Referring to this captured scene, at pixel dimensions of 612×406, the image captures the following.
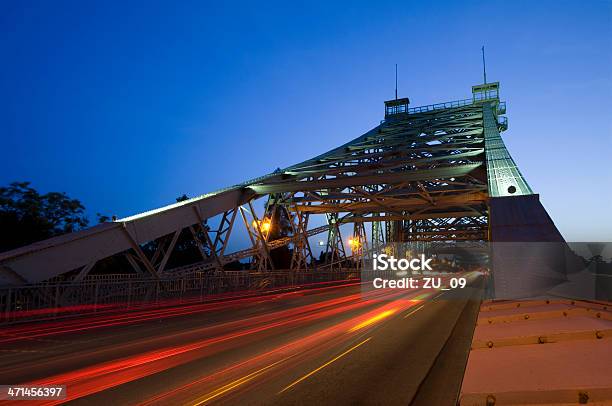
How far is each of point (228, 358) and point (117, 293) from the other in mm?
11258

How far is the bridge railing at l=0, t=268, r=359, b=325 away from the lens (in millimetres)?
13750

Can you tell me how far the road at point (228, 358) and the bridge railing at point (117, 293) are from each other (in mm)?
782

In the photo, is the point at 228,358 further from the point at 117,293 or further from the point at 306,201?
the point at 306,201

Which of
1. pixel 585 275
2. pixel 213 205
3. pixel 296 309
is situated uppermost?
pixel 213 205

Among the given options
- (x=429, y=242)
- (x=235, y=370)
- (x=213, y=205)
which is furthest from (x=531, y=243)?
(x=429, y=242)

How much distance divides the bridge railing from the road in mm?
782

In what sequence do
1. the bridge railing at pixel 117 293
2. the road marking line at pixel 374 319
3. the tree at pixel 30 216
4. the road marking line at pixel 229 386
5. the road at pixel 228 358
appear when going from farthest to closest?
the tree at pixel 30 216, the bridge railing at pixel 117 293, the road marking line at pixel 374 319, the road at pixel 228 358, the road marking line at pixel 229 386

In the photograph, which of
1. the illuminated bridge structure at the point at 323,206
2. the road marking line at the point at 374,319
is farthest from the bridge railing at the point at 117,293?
the road marking line at the point at 374,319

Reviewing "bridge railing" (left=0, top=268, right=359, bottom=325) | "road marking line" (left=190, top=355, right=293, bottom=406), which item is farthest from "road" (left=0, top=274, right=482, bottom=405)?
"bridge railing" (left=0, top=268, right=359, bottom=325)

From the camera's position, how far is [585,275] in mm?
8500

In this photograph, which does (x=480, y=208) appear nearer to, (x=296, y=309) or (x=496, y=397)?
(x=296, y=309)

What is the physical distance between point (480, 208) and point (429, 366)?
130 ft

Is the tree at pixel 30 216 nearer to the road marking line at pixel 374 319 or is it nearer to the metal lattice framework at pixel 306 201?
the metal lattice framework at pixel 306 201

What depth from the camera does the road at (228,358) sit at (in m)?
5.96
